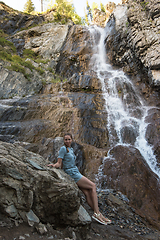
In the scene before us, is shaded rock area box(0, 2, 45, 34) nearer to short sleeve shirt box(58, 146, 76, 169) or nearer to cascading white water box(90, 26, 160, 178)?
cascading white water box(90, 26, 160, 178)

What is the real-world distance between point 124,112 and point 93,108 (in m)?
2.67

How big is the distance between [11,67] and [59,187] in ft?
52.1

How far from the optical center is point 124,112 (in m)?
11.6

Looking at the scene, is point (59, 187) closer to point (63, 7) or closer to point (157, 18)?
point (157, 18)

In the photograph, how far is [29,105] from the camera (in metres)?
11.2

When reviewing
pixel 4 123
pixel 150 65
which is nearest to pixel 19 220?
pixel 4 123

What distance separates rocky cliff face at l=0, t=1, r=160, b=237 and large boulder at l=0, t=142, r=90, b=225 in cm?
5

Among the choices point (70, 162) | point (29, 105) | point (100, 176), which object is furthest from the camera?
point (29, 105)

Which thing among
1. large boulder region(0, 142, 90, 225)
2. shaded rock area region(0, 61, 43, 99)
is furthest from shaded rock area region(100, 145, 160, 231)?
shaded rock area region(0, 61, 43, 99)

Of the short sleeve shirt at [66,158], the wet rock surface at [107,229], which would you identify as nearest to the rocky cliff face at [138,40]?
the wet rock surface at [107,229]

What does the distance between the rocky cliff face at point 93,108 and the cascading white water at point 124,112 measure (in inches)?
3.7

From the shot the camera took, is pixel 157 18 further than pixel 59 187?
Yes

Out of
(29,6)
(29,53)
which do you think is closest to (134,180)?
(29,53)

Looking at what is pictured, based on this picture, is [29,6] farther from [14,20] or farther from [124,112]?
[124,112]
